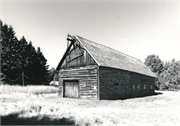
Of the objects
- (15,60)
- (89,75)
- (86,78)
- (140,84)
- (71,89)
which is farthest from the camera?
(15,60)

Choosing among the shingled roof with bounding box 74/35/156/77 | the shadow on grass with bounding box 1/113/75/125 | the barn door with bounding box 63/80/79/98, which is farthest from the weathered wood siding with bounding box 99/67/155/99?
the shadow on grass with bounding box 1/113/75/125

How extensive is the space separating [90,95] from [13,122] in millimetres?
11370

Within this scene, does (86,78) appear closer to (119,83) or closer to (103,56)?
(103,56)

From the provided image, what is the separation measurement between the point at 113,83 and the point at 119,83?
1510mm

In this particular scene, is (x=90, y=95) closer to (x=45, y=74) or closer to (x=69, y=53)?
(x=69, y=53)

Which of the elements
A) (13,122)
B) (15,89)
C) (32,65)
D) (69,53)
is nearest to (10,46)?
(32,65)

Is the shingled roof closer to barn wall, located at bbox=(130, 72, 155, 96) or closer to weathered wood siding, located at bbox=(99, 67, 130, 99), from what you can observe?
weathered wood siding, located at bbox=(99, 67, 130, 99)

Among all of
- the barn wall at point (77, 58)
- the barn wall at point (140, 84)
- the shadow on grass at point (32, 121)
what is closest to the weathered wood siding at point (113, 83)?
the barn wall at point (140, 84)

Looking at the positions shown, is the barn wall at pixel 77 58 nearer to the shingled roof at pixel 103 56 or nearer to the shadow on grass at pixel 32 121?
the shingled roof at pixel 103 56

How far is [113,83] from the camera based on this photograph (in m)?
18.7

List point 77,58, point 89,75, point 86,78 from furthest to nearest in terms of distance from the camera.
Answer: point 77,58, point 86,78, point 89,75

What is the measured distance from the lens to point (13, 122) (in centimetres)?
633

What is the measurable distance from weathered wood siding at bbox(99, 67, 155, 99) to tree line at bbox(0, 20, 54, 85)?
26978 mm

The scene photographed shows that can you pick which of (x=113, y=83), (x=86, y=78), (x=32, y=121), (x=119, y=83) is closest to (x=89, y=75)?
(x=86, y=78)
